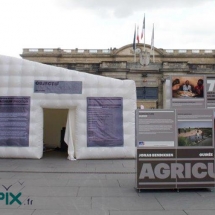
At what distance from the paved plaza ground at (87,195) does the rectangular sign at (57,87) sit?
12.3 feet

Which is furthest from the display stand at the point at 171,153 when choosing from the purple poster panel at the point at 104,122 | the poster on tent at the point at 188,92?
the purple poster panel at the point at 104,122

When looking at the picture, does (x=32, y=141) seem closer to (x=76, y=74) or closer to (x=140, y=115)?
(x=76, y=74)

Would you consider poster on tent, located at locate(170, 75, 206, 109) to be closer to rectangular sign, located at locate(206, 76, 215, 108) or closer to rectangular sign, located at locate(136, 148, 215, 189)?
rectangular sign, located at locate(206, 76, 215, 108)

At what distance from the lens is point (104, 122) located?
46.3 feet

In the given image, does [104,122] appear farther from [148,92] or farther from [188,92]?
[148,92]

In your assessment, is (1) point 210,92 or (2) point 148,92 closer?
(1) point 210,92

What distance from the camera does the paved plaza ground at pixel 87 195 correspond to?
6.30m

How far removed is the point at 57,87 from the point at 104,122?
8.08ft

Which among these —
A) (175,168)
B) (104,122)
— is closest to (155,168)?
(175,168)

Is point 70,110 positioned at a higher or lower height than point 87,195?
higher

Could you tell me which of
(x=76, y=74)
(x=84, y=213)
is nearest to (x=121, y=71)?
(x=76, y=74)

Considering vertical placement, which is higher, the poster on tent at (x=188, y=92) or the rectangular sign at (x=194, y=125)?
the poster on tent at (x=188, y=92)

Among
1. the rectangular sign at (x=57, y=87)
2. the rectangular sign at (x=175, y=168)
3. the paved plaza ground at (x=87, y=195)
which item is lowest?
the paved plaza ground at (x=87, y=195)

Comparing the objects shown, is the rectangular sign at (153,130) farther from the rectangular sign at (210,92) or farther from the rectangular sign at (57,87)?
the rectangular sign at (57,87)
